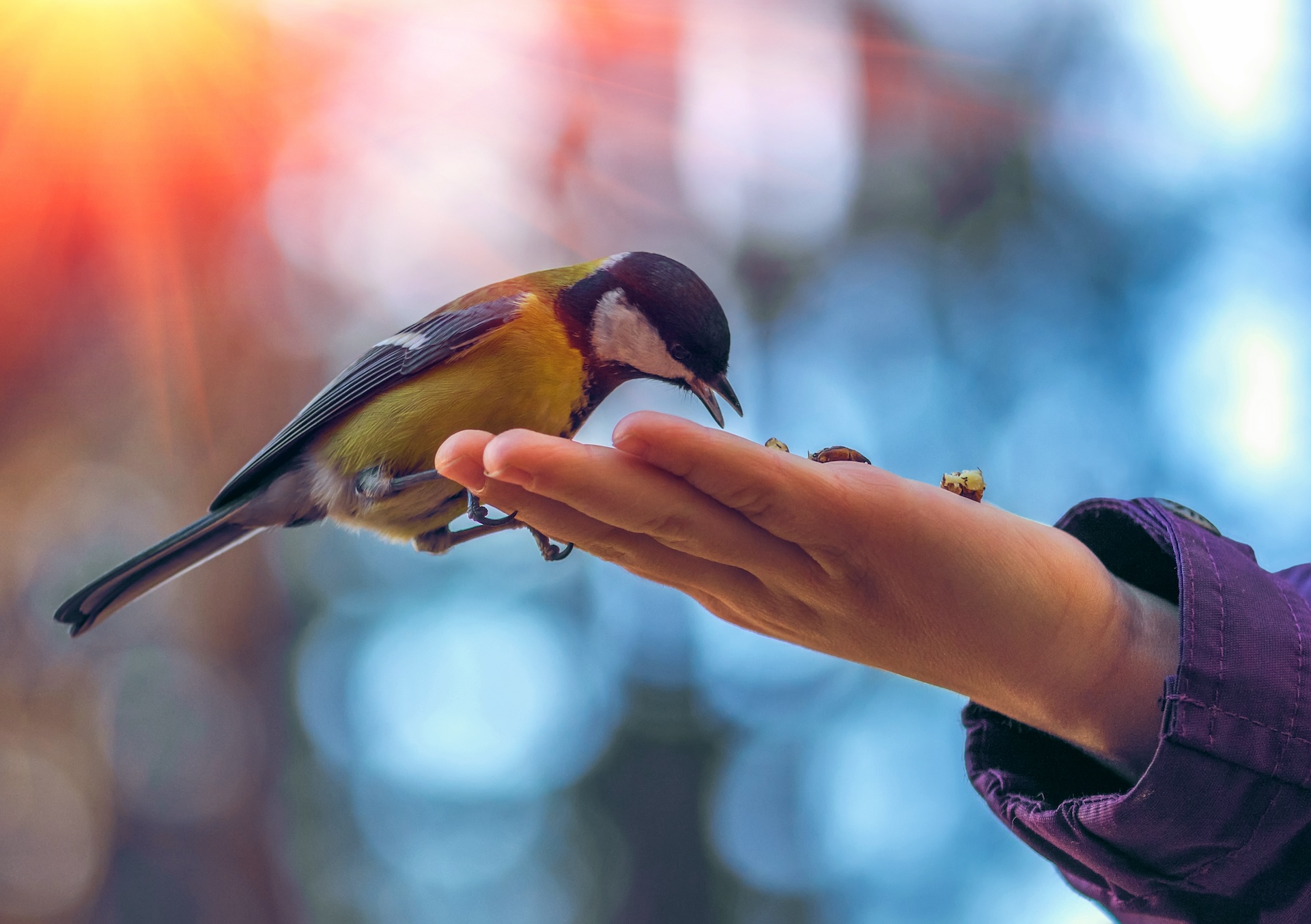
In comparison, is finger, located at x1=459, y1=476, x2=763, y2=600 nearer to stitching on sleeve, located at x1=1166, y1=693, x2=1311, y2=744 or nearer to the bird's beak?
the bird's beak

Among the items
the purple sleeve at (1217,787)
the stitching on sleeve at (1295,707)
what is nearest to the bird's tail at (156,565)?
the purple sleeve at (1217,787)

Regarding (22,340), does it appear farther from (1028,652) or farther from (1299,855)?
(1299,855)

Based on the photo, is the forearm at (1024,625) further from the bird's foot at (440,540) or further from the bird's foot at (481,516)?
the bird's foot at (440,540)

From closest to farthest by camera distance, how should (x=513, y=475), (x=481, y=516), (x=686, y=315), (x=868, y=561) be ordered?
(x=513, y=475) → (x=868, y=561) → (x=481, y=516) → (x=686, y=315)

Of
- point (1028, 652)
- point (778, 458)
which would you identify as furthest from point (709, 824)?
→ point (778, 458)

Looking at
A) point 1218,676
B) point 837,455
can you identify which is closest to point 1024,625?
point 1218,676

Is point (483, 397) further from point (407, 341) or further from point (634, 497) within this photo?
point (634, 497)

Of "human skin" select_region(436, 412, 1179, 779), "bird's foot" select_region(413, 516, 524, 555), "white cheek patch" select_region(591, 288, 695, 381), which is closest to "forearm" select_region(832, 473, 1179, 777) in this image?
"human skin" select_region(436, 412, 1179, 779)
